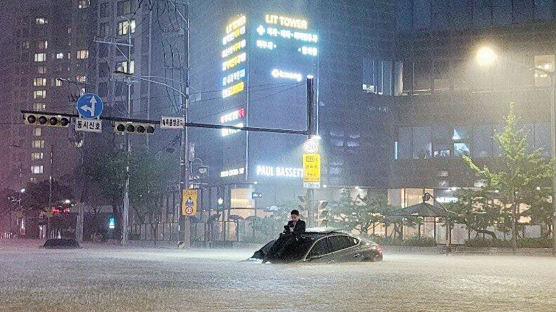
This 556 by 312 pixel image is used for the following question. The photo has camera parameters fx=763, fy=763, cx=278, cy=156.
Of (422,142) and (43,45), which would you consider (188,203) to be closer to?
(422,142)

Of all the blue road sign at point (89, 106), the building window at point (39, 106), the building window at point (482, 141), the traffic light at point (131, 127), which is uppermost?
the building window at point (39, 106)

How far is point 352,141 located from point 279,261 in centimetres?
5029

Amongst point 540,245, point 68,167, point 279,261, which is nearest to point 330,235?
point 279,261

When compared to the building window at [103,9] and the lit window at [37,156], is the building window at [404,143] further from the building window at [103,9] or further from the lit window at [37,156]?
the lit window at [37,156]

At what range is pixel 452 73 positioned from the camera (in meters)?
66.7

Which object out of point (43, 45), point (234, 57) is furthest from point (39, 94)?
point (234, 57)

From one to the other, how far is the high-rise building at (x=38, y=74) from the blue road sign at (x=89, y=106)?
13280 centimetres

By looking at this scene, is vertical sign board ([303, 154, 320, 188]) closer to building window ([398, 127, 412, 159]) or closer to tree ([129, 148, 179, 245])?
building window ([398, 127, 412, 159])

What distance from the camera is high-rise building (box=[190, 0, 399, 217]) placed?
69812 millimetres

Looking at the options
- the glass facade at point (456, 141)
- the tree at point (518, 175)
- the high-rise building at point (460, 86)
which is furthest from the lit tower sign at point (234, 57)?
the tree at point (518, 175)

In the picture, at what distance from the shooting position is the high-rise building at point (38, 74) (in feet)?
539

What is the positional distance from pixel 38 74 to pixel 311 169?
157065mm

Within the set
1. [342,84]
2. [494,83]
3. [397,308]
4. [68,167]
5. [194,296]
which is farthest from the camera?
[68,167]

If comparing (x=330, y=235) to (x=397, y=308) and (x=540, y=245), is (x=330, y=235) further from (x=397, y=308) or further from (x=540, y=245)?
(x=540, y=245)
